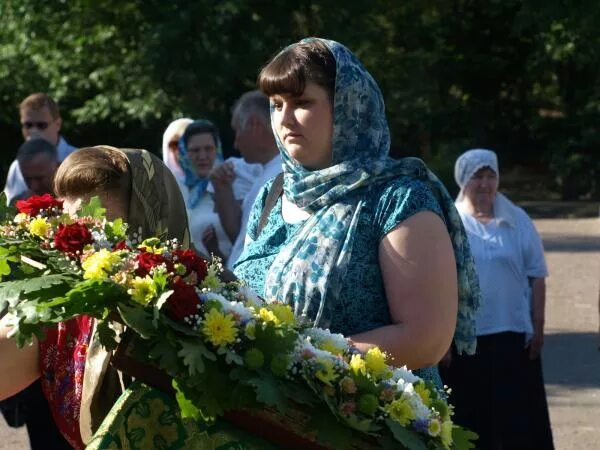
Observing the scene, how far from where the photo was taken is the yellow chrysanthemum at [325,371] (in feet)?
8.94

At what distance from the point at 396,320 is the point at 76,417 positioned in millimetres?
807

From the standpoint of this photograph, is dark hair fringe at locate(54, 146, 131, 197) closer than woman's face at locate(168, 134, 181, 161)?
Yes

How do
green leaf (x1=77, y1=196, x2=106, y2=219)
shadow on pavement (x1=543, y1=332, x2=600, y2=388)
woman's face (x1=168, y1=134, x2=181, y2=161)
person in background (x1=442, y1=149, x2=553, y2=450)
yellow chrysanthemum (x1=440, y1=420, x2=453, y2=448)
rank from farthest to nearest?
shadow on pavement (x1=543, y1=332, x2=600, y2=388), woman's face (x1=168, y1=134, x2=181, y2=161), person in background (x1=442, y1=149, x2=553, y2=450), green leaf (x1=77, y1=196, x2=106, y2=219), yellow chrysanthemum (x1=440, y1=420, x2=453, y2=448)

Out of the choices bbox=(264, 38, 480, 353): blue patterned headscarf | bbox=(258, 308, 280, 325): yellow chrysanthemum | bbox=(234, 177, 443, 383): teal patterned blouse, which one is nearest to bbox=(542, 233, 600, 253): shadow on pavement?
bbox=(264, 38, 480, 353): blue patterned headscarf

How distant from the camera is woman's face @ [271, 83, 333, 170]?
11.3 feet

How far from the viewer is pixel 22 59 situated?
28312mm

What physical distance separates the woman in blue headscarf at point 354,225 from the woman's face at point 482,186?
156 inches

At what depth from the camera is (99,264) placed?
8.95 ft

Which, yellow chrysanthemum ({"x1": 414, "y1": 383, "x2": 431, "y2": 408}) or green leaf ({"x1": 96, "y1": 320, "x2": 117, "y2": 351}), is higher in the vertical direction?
green leaf ({"x1": 96, "y1": 320, "x2": 117, "y2": 351})

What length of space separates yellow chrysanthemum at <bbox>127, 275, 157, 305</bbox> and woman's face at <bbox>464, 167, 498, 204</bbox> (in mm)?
5027

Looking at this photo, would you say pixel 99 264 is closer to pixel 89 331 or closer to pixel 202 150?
pixel 89 331

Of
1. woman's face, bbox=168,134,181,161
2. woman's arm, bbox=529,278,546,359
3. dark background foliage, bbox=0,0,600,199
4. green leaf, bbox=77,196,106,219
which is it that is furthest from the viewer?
dark background foliage, bbox=0,0,600,199

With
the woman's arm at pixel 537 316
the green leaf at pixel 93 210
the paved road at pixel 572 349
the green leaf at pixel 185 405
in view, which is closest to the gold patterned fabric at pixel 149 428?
the green leaf at pixel 185 405

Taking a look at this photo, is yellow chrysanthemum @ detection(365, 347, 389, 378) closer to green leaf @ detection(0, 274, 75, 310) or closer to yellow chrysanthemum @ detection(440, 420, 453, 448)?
yellow chrysanthemum @ detection(440, 420, 453, 448)
